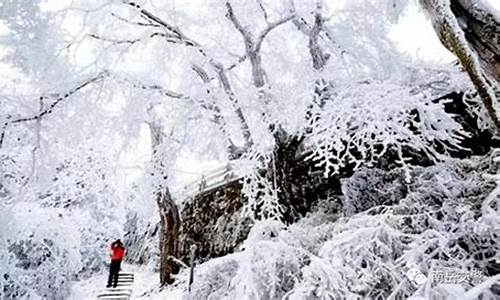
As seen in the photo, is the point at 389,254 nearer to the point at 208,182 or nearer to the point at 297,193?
the point at 297,193

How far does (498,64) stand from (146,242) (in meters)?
13.7

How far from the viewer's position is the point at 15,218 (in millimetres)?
9383

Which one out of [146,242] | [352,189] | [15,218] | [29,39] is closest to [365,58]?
→ [352,189]

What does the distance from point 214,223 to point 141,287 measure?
2.53m

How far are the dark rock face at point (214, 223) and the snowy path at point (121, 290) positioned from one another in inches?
61.6

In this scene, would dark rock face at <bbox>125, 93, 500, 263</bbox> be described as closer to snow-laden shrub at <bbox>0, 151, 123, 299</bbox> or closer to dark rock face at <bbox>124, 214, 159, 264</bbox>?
dark rock face at <bbox>124, 214, 159, 264</bbox>

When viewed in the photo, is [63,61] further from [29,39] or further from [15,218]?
[15,218]

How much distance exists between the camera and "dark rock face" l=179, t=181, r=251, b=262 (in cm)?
1078

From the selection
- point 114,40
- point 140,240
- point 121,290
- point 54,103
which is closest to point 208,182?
point 121,290

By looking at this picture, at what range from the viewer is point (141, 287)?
1166cm

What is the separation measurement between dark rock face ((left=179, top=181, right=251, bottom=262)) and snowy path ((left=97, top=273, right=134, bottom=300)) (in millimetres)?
1564

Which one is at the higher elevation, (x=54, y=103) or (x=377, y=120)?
(x=54, y=103)

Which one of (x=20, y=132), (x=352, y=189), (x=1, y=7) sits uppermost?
(x=1, y=7)

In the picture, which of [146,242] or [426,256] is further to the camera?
[146,242]
